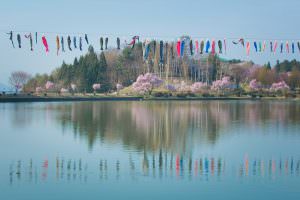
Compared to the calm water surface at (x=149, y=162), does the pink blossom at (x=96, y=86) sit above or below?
above

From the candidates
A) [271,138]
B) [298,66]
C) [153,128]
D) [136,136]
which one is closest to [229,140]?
[271,138]

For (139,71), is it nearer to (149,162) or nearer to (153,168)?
(149,162)

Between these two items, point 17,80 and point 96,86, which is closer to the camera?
point 96,86

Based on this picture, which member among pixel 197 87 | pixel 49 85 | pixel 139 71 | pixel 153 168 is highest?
pixel 139 71

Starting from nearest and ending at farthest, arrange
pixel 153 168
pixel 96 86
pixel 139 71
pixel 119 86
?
pixel 153 168, pixel 96 86, pixel 119 86, pixel 139 71

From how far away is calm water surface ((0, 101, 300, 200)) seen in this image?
9047 millimetres

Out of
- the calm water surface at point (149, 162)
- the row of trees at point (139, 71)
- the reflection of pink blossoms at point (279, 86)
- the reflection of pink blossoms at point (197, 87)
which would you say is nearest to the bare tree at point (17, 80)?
the row of trees at point (139, 71)

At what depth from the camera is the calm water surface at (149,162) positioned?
29.7 feet

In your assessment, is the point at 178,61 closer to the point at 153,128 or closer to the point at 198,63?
the point at 198,63

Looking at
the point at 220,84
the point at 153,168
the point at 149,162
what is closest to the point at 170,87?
the point at 220,84

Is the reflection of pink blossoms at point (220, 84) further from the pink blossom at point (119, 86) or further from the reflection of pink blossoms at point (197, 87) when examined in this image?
the pink blossom at point (119, 86)

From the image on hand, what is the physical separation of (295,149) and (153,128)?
7295 millimetres

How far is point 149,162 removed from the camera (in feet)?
38.7

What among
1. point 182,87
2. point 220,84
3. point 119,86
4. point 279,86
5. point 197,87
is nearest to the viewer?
point 119,86
